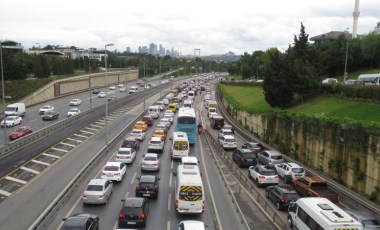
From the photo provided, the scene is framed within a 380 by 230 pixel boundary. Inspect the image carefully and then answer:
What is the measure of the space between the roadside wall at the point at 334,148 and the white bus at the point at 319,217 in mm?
8091

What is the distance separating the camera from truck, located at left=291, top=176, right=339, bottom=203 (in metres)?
25.5

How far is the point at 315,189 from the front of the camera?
88.3 feet

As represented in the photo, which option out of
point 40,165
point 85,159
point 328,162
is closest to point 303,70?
point 328,162

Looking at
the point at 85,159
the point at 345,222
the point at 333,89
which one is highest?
the point at 333,89

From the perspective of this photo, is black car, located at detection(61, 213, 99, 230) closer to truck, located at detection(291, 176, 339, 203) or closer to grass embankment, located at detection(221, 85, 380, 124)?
truck, located at detection(291, 176, 339, 203)

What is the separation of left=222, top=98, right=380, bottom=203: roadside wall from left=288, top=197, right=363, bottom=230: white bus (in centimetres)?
809

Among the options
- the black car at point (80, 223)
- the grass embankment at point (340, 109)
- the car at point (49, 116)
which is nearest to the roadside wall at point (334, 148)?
the grass embankment at point (340, 109)

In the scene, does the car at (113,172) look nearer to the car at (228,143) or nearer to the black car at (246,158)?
the black car at (246,158)

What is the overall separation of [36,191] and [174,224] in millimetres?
10856

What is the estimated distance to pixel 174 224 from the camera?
21781 millimetres

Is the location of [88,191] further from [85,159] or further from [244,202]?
[85,159]

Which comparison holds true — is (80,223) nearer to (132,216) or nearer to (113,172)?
(132,216)

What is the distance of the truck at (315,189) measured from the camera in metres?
25.5

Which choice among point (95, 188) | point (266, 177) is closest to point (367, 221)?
point (266, 177)
